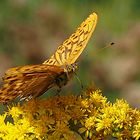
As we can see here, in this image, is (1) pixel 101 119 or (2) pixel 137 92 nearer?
(1) pixel 101 119

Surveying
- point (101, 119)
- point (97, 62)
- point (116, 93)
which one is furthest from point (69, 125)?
point (97, 62)

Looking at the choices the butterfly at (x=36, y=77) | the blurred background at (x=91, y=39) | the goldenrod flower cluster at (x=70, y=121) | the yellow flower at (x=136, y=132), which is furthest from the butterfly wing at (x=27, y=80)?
the blurred background at (x=91, y=39)

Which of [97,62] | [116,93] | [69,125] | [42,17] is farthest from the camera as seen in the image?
[42,17]

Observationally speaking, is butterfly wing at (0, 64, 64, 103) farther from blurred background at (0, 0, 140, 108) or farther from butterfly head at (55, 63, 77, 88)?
blurred background at (0, 0, 140, 108)

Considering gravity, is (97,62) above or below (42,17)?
below

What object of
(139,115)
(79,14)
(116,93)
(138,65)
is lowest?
(139,115)

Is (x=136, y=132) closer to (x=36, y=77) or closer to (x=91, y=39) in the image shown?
(x=36, y=77)

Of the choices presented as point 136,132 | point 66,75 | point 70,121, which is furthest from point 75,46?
point 136,132

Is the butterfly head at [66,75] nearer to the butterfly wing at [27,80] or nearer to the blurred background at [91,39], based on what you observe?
the butterfly wing at [27,80]

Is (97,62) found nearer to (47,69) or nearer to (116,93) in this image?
(116,93)
